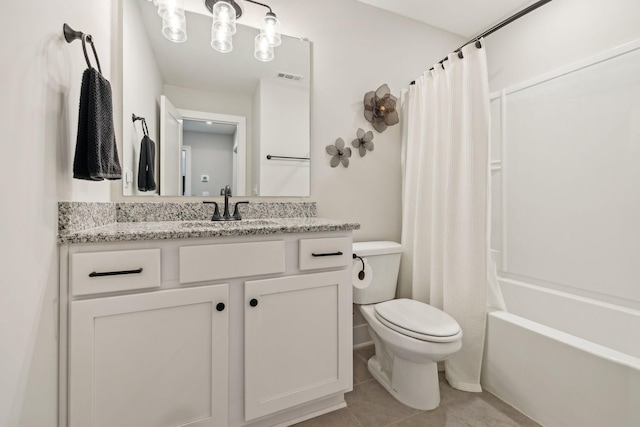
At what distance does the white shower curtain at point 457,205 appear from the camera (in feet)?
4.91

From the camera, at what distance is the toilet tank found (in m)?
1.73

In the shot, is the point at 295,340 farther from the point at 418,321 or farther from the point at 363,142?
the point at 363,142

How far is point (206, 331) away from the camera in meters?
1.07

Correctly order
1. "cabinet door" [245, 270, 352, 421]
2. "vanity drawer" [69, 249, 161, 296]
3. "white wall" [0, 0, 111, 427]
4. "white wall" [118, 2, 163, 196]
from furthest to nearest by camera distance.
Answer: "white wall" [118, 2, 163, 196] → "cabinet door" [245, 270, 352, 421] → "vanity drawer" [69, 249, 161, 296] → "white wall" [0, 0, 111, 427]

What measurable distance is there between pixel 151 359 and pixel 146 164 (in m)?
1.01

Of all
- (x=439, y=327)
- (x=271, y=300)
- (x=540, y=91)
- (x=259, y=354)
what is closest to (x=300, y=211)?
(x=271, y=300)

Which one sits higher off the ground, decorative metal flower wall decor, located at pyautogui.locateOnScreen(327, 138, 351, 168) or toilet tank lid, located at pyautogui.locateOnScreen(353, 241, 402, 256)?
decorative metal flower wall decor, located at pyautogui.locateOnScreen(327, 138, 351, 168)

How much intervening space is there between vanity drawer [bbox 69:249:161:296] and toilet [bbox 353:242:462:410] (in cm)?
106

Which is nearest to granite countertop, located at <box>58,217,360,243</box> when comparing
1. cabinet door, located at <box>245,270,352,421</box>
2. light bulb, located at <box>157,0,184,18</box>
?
cabinet door, located at <box>245,270,352,421</box>

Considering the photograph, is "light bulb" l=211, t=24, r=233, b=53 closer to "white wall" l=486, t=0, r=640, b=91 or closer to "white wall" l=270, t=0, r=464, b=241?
"white wall" l=270, t=0, r=464, b=241

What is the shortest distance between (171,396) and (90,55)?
1.45 m

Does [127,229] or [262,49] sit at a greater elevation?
[262,49]

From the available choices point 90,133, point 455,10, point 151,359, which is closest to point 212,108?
point 90,133

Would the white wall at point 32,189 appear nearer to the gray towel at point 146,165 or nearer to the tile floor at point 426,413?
the gray towel at point 146,165
